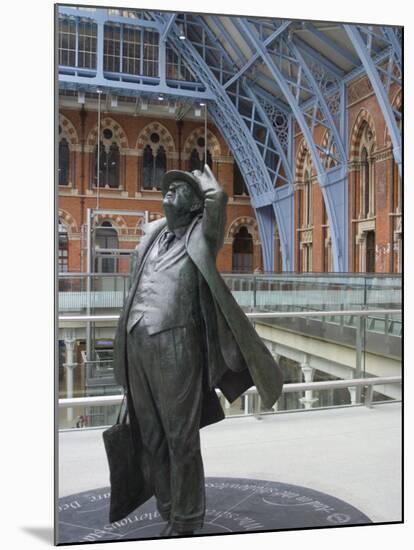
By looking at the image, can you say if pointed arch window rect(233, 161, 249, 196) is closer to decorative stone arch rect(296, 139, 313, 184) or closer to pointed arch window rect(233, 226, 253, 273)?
pointed arch window rect(233, 226, 253, 273)

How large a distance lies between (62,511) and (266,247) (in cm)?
173

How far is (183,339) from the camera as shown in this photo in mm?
2074

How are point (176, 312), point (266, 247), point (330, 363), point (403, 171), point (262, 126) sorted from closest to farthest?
point (176, 312) < point (403, 171) < point (266, 247) < point (262, 126) < point (330, 363)

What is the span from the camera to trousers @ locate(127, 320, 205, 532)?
81.4 inches

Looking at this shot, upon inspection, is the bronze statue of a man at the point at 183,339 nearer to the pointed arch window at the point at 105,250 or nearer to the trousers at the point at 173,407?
the trousers at the point at 173,407

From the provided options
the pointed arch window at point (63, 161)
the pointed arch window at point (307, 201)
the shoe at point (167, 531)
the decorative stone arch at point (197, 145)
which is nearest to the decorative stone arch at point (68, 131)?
the pointed arch window at point (63, 161)

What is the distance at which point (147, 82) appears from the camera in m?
3.06

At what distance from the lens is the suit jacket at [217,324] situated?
2047 mm

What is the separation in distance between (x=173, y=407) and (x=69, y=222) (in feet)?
3.15

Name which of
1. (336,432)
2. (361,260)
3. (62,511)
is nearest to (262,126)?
(361,260)

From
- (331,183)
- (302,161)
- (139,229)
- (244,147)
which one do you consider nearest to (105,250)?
(139,229)

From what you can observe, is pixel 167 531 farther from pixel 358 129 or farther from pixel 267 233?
pixel 358 129

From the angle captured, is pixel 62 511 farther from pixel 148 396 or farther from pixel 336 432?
pixel 336 432

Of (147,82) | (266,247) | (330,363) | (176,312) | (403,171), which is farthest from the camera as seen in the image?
(330,363)
